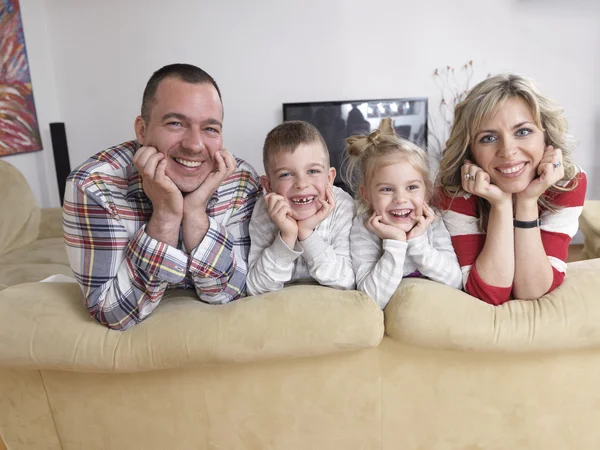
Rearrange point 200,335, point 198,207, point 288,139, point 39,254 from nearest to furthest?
point 200,335
point 198,207
point 288,139
point 39,254

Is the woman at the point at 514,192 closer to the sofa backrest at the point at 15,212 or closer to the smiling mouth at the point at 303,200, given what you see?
the smiling mouth at the point at 303,200

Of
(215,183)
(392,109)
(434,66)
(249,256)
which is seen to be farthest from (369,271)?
(434,66)

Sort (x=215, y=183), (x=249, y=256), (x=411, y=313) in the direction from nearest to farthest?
(x=411, y=313) < (x=215, y=183) < (x=249, y=256)

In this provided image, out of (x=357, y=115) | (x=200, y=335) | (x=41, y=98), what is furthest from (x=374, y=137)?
(x=41, y=98)

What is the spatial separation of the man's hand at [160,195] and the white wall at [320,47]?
9.74 feet

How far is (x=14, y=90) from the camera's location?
11.1 feet

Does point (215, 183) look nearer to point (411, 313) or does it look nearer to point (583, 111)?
point (411, 313)

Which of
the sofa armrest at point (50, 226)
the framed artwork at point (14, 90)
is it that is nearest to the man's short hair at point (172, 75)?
the sofa armrest at point (50, 226)

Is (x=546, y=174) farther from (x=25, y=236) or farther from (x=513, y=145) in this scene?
(x=25, y=236)

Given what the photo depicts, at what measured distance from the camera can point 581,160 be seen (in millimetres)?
3939

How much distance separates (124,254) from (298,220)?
434 mm

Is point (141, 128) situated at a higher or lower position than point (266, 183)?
higher

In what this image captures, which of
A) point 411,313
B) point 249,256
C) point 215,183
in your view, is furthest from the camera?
point 249,256

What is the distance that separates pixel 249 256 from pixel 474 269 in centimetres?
58
